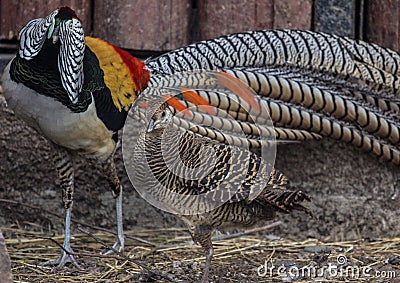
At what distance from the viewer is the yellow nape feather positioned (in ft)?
13.3

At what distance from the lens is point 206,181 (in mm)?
3592

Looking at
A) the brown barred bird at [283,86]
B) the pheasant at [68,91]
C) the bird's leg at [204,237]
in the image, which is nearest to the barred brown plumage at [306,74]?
the brown barred bird at [283,86]

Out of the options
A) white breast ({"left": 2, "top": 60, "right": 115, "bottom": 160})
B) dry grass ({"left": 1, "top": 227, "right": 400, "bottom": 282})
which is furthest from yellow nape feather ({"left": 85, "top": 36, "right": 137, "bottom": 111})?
dry grass ({"left": 1, "top": 227, "right": 400, "bottom": 282})

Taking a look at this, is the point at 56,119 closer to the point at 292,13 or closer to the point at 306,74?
the point at 306,74

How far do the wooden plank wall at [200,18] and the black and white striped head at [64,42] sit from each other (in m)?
0.83

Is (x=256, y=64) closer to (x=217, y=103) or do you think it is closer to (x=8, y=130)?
(x=217, y=103)

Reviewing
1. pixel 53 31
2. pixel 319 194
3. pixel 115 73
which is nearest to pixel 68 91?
pixel 53 31

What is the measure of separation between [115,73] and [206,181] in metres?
0.91

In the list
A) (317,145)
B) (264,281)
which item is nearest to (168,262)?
(264,281)

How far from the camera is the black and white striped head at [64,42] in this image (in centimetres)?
365

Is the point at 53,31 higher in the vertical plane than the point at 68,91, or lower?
higher

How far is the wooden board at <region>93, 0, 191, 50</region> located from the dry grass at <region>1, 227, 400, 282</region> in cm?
120

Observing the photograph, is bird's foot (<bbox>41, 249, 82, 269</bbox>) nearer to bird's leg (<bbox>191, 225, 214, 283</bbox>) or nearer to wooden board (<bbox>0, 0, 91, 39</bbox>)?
bird's leg (<bbox>191, 225, 214, 283</bbox>)

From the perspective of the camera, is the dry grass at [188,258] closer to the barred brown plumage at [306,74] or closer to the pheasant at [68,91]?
the pheasant at [68,91]
